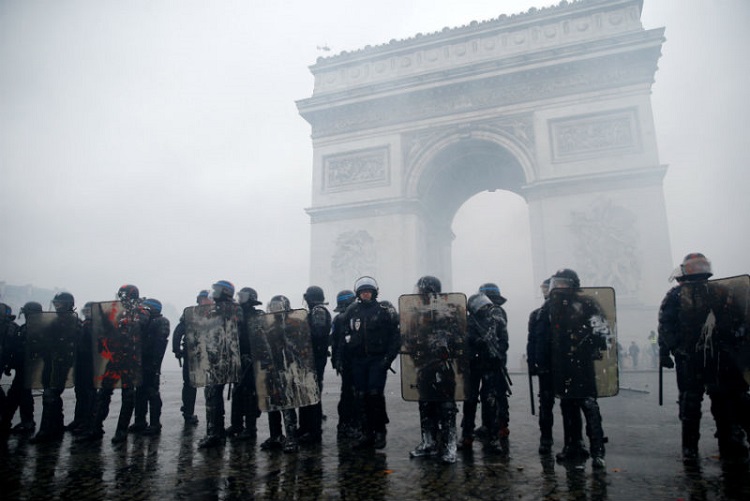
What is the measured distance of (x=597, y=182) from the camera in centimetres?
1694

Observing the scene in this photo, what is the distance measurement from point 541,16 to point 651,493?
19817mm

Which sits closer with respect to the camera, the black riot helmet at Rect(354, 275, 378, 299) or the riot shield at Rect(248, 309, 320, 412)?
the riot shield at Rect(248, 309, 320, 412)

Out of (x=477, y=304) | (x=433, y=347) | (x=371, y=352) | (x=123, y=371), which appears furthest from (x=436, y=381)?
(x=123, y=371)

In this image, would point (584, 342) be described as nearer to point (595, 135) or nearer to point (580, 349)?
point (580, 349)

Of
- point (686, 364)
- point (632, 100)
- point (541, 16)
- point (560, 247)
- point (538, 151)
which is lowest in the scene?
point (686, 364)

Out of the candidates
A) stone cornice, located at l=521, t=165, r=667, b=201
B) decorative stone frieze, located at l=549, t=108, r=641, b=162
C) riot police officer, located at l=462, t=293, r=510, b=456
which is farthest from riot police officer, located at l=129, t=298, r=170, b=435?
decorative stone frieze, located at l=549, t=108, r=641, b=162

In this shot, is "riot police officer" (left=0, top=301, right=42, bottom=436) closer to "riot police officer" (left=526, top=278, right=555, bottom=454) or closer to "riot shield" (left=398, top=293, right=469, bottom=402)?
"riot shield" (left=398, top=293, right=469, bottom=402)

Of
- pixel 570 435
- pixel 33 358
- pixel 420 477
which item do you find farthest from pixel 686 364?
pixel 33 358

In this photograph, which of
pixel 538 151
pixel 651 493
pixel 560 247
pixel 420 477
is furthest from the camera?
pixel 538 151

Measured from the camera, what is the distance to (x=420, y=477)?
3770mm

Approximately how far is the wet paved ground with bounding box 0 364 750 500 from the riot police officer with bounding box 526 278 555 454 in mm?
215

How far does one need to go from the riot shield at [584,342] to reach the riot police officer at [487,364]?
64cm

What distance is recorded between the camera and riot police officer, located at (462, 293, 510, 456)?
15.5 ft

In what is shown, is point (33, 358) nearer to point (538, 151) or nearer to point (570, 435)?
point (570, 435)
